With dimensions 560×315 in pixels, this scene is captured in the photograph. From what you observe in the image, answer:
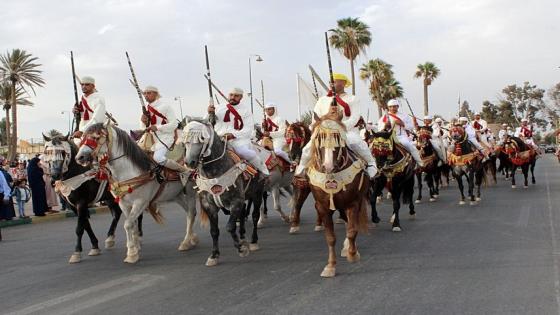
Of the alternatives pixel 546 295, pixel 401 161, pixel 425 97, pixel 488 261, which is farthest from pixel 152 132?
pixel 425 97

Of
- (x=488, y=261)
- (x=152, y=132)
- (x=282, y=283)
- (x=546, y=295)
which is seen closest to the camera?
(x=546, y=295)

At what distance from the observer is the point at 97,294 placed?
20.0 feet

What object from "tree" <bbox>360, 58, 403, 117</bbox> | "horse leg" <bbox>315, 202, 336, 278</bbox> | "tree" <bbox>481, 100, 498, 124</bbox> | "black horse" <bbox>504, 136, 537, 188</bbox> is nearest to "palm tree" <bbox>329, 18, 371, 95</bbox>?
"tree" <bbox>360, 58, 403, 117</bbox>

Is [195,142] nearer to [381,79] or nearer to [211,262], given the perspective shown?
[211,262]

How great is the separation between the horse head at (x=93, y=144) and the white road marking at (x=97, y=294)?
1.86m

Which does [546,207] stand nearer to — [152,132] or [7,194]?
[152,132]

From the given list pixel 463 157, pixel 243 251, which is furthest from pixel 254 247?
pixel 463 157

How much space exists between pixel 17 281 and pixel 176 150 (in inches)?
130

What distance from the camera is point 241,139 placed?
324 inches

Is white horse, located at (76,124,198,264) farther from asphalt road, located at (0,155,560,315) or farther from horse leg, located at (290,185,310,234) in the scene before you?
horse leg, located at (290,185,310,234)

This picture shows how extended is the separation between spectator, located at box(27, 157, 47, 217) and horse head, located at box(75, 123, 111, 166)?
27.2ft

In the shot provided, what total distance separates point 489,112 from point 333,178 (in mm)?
87022

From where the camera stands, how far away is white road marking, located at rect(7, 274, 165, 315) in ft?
18.4

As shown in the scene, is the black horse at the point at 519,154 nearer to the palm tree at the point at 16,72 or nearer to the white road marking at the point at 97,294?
the white road marking at the point at 97,294
